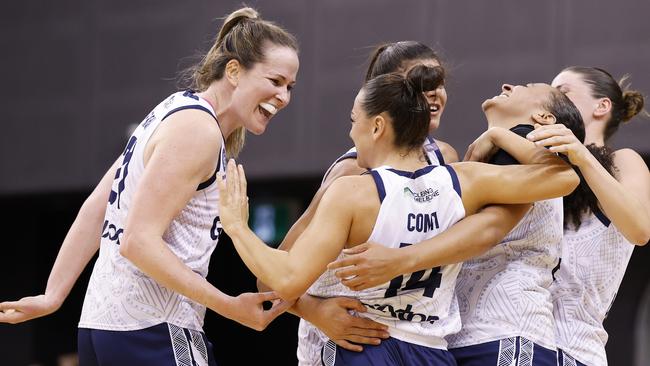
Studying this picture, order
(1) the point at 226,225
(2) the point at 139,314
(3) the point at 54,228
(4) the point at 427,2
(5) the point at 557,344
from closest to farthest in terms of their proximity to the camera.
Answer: (1) the point at 226,225 → (2) the point at 139,314 → (5) the point at 557,344 → (4) the point at 427,2 → (3) the point at 54,228

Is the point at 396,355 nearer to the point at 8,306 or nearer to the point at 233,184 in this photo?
the point at 233,184

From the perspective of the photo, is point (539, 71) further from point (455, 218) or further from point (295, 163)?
point (455, 218)

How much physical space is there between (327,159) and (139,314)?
211 inches

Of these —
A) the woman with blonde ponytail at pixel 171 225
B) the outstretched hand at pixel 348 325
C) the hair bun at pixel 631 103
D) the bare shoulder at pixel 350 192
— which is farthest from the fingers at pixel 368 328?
the hair bun at pixel 631 103

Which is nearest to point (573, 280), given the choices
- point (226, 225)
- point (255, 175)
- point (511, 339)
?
point (511, 339)

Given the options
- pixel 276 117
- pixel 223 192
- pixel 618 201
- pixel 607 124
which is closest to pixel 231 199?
pixel 223 192

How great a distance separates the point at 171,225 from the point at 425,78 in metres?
0.84

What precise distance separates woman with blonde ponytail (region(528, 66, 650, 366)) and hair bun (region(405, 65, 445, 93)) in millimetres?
472

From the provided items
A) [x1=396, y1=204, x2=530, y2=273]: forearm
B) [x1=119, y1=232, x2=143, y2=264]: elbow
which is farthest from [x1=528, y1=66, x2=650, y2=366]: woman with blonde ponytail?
[x1=119, y1=232, x2=143, y2=264]: elbow

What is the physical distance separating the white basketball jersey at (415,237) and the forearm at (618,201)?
0.40 m

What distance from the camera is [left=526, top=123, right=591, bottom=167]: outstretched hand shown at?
2592mm

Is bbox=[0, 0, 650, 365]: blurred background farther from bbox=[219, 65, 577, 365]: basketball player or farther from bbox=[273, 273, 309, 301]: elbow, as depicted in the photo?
bbox=[273, 273, 309, 301]: elbow

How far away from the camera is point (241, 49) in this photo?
9.79 ft

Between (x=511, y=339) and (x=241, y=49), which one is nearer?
(x=511, y=339)
